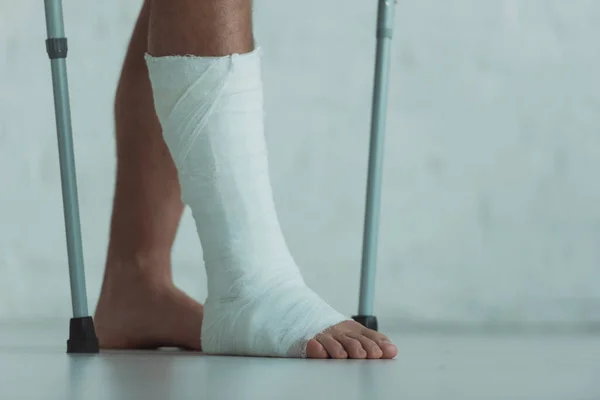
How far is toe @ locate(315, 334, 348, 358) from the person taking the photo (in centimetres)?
116

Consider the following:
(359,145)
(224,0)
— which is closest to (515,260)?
(359,145)

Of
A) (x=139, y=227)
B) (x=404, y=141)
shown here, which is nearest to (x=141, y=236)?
(x=139, y=227)

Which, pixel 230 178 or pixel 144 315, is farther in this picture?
pixel 144 315

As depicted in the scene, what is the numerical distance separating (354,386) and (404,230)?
2.10m

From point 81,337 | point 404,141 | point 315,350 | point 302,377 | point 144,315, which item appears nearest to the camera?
point 302,377

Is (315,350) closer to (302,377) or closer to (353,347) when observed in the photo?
(353,347)

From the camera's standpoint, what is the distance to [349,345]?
1.18 metres

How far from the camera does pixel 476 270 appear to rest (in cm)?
286

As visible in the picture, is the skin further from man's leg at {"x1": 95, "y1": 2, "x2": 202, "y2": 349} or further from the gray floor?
the gray floor

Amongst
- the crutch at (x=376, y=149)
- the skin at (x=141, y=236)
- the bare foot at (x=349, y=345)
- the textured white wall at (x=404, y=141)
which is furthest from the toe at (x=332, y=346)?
the textured white wall at (x=404, y=141)

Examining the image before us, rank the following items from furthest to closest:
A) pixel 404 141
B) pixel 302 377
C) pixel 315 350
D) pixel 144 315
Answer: pixel 404 141 < pixel 144 315 < pixel 315 350 < pixel 302 377

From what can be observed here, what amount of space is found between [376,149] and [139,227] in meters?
0.36

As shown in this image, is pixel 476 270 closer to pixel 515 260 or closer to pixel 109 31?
pixel 515 260

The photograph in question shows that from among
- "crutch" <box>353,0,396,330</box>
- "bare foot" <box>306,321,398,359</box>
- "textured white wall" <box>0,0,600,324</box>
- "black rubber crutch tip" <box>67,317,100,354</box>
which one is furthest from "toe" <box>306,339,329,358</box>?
"textured white wall" <box>0,0,600,324</box>
